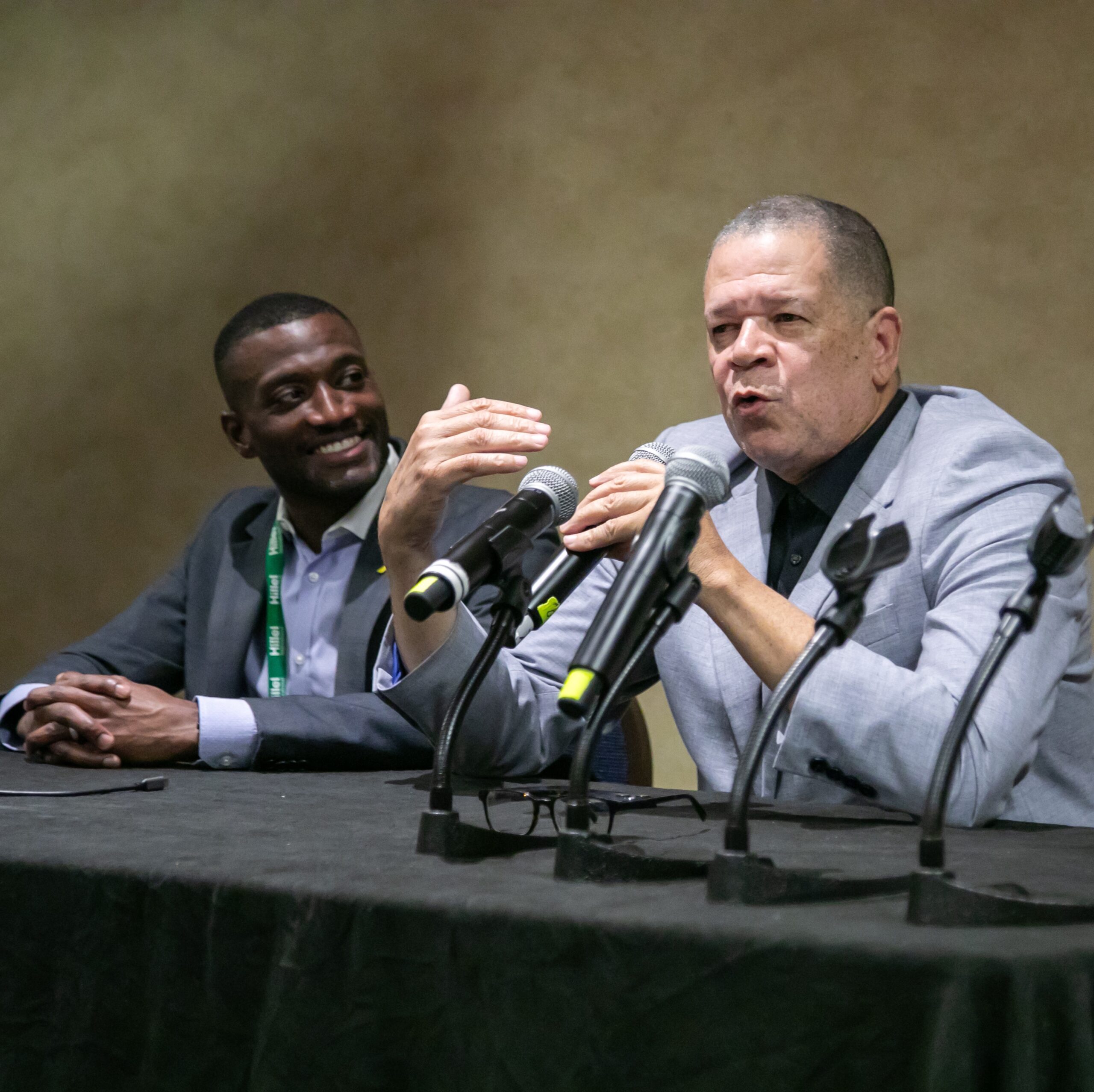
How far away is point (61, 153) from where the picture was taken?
13.0 feet

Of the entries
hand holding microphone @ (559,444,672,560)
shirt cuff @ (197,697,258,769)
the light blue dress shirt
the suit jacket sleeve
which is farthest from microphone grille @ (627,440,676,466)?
the light blue dress shirt

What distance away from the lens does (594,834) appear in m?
0.98

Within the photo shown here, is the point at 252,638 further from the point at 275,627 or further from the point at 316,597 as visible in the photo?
the point at 316,597

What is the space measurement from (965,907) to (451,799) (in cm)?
43

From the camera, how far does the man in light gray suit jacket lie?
132cm

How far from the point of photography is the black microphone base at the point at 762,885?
843mm

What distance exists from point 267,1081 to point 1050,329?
8.70 ft

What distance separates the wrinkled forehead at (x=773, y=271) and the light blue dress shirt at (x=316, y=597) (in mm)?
830

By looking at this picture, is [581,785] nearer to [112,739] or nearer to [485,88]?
[112,739]

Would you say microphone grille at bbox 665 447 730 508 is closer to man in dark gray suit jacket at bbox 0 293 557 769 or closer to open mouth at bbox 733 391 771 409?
open mouth at bbox 733 391 771 409

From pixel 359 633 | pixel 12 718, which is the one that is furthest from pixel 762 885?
pixel 12 718

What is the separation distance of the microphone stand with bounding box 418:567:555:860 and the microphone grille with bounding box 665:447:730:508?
0.55 feet

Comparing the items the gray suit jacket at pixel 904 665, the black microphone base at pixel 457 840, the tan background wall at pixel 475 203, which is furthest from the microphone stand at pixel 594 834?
the tan background wall at pixel 475 203

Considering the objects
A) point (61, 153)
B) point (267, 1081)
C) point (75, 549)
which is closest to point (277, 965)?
point (267, 1081)
